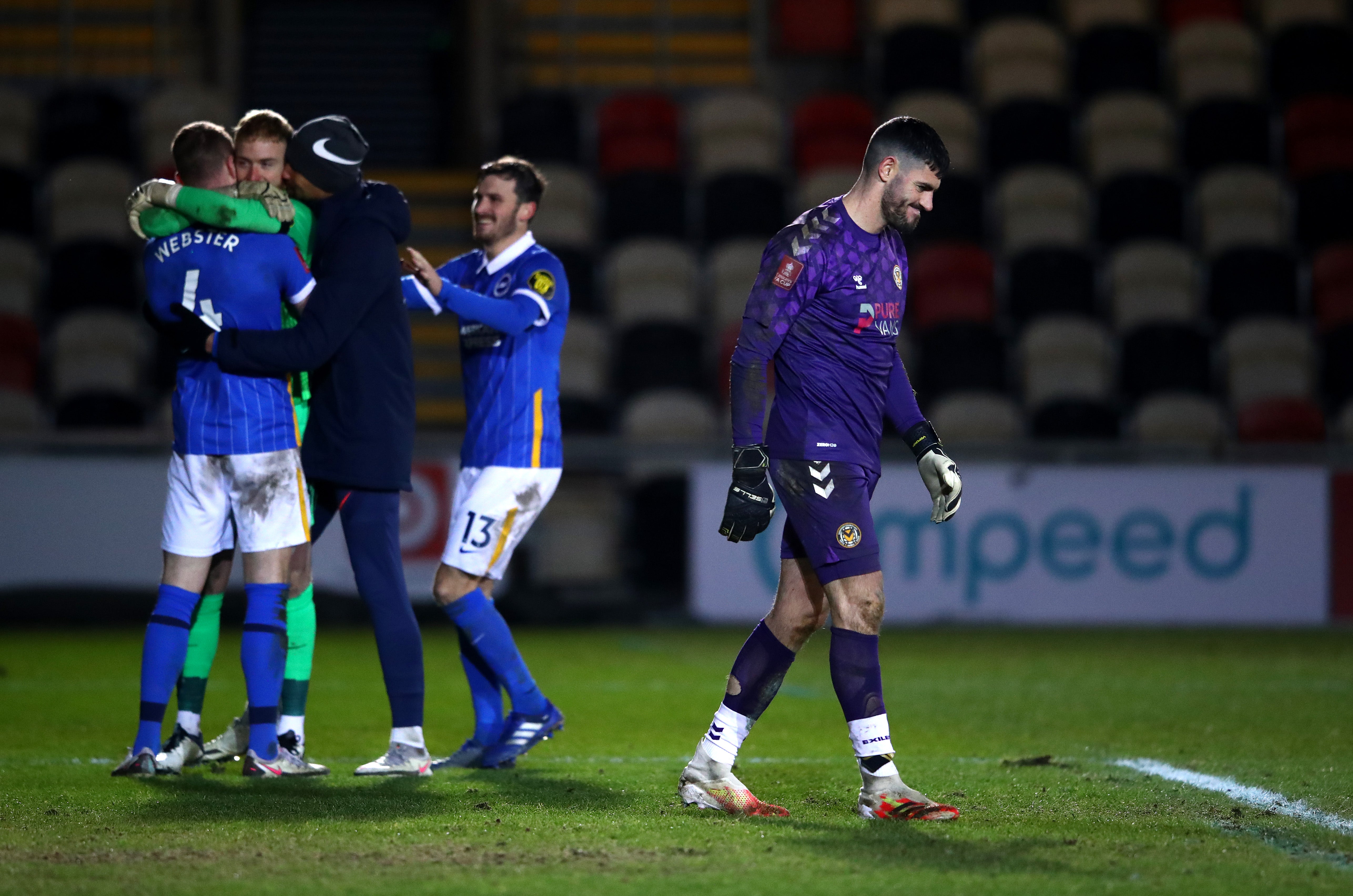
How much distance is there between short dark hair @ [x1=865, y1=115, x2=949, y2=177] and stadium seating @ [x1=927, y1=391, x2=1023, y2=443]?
727 centimetres

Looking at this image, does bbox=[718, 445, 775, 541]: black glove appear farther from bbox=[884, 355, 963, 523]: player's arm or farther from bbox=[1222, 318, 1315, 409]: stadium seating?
bbox=[1222, 318, 1315, 409]: stadium seating

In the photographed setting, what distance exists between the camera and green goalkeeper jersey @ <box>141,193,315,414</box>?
4840 millimetres

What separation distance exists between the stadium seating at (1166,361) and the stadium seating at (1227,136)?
2215 millimetres

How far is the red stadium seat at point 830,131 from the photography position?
13.6 metres

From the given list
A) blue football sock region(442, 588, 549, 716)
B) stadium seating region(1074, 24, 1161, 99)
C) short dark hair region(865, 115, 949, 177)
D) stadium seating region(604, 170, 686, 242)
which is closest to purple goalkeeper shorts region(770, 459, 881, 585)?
short dark hair region(865, 115, 949, 177)

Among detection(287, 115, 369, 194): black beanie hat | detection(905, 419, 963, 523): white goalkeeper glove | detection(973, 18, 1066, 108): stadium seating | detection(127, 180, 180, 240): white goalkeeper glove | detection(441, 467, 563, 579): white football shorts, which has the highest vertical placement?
detection(973, 18, 1066, 108): stadium seating

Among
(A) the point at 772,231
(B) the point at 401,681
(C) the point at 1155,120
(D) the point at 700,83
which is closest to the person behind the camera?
(B) the point at 401,681

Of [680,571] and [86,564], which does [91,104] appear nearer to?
[86,564]

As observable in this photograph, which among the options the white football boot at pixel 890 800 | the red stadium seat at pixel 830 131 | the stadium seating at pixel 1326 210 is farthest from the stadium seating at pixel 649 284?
the white football boot at pixel 890 800

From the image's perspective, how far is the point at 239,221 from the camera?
4.84 m

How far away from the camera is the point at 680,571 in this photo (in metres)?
10.5

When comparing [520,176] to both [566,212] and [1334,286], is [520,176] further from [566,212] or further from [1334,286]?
[1334,286]

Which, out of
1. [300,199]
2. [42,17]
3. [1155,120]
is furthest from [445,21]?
[300,199]

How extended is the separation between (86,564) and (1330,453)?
793 centimetres
